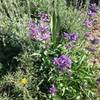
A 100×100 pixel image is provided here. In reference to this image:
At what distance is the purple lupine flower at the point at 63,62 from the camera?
3.77m

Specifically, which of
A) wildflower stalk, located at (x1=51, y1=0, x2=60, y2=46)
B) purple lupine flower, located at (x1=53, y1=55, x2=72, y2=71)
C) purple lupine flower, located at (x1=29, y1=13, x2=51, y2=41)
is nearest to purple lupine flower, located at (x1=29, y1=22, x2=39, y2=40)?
purple lupine flower, located at (x1=29, y1=13, x2=51, y2=41)

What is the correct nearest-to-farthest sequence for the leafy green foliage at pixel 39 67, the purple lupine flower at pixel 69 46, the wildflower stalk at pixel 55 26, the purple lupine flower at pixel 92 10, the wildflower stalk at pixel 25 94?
the wildflower stalk at pixel 25 94 → the leafy green foliage at pixel 39 67 → the purple lupine flower at pixel 69 46 → the wildflower stalk at pixel 55 26 → the purple lupine flower at pixel 92 10

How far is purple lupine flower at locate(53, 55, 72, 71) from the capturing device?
3.77m

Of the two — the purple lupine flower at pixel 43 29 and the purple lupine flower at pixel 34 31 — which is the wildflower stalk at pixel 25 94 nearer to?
the purple lupine flower at pixel 34 31

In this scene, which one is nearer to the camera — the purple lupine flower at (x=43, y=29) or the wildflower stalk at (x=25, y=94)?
the wildflower stalk at (x=25, y=94)

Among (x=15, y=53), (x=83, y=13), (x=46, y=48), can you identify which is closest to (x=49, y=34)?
(x=46, y=48)

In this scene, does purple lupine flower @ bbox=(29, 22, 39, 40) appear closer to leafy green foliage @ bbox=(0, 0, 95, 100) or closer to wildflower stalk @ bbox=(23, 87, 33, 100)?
leafy green foliage @ bbox=(0, 0, 95, 100)

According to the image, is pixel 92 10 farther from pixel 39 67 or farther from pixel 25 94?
pixel 25 94

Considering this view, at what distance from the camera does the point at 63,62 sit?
12.4 ft

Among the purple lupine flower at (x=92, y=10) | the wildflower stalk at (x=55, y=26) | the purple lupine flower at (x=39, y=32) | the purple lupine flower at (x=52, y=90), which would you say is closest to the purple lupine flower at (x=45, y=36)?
the purple lupine flower at (x=39, y=32)

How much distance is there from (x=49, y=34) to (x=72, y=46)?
0.32 metres

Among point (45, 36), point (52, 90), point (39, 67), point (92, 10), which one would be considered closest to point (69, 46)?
point (45, 36)

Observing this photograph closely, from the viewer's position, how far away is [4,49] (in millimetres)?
4441

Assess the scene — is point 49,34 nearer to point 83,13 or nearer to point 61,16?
point 61,16
